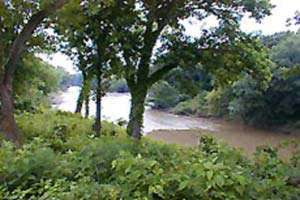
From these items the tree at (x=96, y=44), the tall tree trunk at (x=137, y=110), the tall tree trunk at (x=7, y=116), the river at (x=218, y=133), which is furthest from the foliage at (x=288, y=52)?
the tall tree trunk at (x=7, y=116)

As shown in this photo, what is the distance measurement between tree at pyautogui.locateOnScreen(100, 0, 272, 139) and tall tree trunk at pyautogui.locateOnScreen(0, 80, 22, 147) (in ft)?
16.5

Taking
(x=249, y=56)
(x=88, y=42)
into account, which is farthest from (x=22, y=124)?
(x=249, y=56)

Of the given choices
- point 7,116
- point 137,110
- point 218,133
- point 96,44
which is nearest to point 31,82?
point 96,44

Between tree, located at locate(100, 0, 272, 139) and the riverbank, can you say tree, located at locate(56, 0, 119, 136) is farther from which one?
the riverbank

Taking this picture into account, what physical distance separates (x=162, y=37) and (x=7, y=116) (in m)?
6.51

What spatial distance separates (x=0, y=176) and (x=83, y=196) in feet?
3.09

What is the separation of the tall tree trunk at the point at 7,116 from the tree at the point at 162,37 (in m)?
5.04

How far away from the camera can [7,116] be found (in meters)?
7.88

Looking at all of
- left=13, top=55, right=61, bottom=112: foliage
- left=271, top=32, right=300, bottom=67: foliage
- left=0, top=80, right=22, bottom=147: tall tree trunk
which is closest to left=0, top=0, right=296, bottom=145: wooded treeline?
left=13, top=55, right=61, bottom=112: foliage

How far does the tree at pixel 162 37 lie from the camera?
1261 centimetres

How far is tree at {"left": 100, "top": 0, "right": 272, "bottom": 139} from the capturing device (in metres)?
12.6

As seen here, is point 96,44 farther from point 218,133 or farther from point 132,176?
point 218,133

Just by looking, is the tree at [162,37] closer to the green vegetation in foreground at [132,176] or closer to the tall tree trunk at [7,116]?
the tall tree trunk at [7,116]

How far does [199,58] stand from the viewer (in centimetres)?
1292
